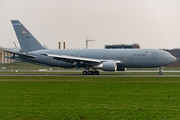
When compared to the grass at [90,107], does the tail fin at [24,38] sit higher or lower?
higher

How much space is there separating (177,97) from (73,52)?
33464mm


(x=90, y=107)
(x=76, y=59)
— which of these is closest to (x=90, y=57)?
(x=76, y=59)

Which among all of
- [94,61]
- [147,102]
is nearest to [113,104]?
[147,102]

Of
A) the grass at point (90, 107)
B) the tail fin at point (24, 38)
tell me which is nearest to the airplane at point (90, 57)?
the tail fin at point (24, 38)

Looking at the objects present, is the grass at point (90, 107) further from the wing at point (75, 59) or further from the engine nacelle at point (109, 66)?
the wing at point (75, 59)

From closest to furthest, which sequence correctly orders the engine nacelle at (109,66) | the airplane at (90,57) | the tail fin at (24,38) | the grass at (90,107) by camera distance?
the grass at (90,107) → the engine nacelle at (109,66) → the airplane at (90,57) → the tail fin at (24,38)

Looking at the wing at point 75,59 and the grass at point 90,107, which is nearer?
the grass at point 90,107

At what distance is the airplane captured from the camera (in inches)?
1951

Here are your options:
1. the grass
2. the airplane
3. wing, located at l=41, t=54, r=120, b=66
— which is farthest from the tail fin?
the grass

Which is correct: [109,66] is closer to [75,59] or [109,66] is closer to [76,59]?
[76,59]

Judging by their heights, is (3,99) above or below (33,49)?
below

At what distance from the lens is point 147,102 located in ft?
60.2

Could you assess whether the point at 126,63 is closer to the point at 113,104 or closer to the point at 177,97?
the point at 177,97

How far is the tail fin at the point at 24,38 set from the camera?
178 feet
